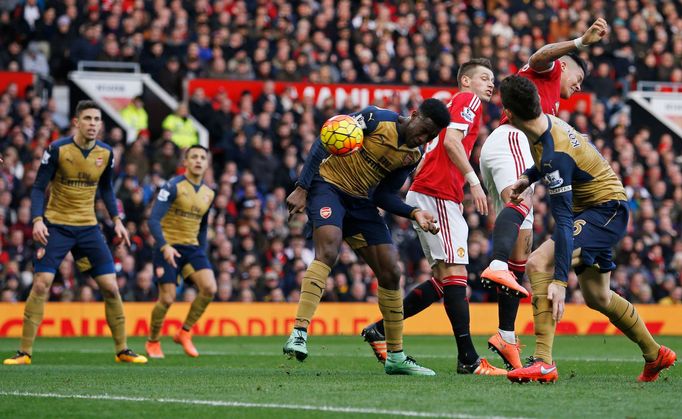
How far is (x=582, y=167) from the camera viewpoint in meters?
8.59

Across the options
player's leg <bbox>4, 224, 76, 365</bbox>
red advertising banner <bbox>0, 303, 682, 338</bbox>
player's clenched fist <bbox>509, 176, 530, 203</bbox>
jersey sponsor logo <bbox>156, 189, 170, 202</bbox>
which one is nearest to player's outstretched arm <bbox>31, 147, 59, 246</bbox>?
player's leg <bbox>4, 224, 76, 365</bbox>

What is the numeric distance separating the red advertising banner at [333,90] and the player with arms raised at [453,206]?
12958mm

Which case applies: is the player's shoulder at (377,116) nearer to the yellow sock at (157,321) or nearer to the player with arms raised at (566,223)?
the player with arms raised at (566,223)

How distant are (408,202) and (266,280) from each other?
10.4m

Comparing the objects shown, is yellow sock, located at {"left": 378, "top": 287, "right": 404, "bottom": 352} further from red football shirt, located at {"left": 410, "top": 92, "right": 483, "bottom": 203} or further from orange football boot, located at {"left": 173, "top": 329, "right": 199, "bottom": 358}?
orange football boot, located at {"left": 173, "top": 329, "right": 199, "bottom": 358}

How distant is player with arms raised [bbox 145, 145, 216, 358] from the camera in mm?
14469

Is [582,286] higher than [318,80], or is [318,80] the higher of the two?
[318,80]

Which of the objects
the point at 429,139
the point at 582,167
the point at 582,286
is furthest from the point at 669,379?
the point at 429,139

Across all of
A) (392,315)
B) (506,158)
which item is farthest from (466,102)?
(392,315)

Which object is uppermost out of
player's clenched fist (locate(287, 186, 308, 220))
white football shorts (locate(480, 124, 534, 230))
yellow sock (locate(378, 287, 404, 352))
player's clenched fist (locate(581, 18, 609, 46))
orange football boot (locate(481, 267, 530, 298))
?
player's clenched fist (locate(581, 18, 609, 46))

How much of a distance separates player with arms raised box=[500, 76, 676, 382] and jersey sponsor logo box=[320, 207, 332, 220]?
173 cm

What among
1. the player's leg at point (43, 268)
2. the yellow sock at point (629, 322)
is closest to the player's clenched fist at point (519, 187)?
the yellow sock at point (629, 322)

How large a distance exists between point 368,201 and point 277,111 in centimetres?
1318

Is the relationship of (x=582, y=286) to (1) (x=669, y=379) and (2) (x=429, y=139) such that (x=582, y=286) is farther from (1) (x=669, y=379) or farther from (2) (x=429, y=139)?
(2) (x=429, y=139)
